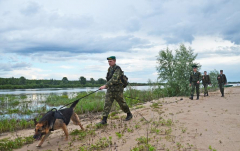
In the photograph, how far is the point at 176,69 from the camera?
59.1 ft

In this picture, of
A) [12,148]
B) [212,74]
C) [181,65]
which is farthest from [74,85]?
[12,148]

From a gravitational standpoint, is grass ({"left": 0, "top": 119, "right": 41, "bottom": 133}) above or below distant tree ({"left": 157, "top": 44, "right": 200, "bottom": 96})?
below

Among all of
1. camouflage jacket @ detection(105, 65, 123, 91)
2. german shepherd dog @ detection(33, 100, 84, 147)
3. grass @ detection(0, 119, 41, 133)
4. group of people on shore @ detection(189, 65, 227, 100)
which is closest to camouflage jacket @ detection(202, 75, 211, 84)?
group of people on shore @ detection(189, 65, 227, 100)

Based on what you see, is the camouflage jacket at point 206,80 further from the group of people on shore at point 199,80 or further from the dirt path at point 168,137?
the dirt path at point 168,137

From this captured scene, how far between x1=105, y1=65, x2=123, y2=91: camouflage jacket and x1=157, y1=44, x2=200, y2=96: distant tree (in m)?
12.2

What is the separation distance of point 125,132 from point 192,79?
33.1 ft

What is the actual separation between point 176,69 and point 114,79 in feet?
42.5

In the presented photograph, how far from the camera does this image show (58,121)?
5.37 metres

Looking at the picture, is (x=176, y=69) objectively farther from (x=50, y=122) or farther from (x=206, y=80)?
(x=50, y=122)

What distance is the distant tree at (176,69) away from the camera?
1764 centimetres

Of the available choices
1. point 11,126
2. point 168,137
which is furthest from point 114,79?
point 11,126

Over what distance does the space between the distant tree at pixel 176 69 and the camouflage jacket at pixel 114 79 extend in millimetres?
12179

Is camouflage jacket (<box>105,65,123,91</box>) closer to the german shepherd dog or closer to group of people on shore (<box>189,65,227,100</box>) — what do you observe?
the german shepherd dog

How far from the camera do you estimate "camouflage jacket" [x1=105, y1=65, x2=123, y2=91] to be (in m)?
6.42
